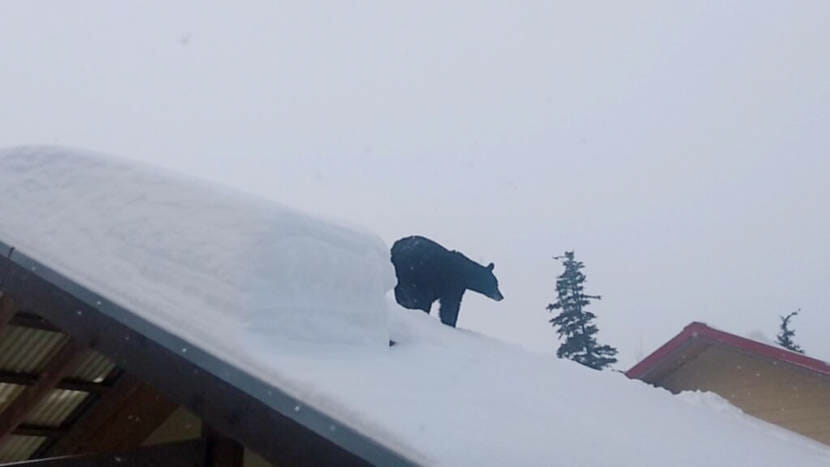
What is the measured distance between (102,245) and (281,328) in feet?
2.62

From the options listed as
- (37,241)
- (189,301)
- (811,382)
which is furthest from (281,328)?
(811,382)

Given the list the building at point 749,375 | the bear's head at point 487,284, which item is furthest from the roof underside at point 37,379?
the building at point 749,375

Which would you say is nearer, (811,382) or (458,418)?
(458,418)

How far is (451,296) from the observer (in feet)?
26.3

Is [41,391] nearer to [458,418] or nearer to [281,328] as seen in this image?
[281,328]

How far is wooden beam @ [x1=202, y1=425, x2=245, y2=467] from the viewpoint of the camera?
273 cm

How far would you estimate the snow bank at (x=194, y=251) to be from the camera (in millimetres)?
2311

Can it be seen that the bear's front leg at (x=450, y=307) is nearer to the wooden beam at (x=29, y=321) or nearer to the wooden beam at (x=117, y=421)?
the wooden beam at (x=117, y=421)

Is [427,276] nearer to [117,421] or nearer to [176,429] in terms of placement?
[176,429]

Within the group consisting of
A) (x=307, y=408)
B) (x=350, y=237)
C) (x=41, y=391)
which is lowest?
(x=41, y=391)

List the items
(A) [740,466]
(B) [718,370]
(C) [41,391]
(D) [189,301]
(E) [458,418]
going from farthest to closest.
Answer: (B) [718,370]
(C) [41,391]
(A) [740,466]
(D) [189,301]
(E) [458,418]

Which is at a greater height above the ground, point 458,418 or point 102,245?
point 102,245

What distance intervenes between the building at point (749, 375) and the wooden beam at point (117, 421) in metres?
5.64

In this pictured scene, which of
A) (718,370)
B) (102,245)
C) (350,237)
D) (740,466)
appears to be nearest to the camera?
(102,245)
